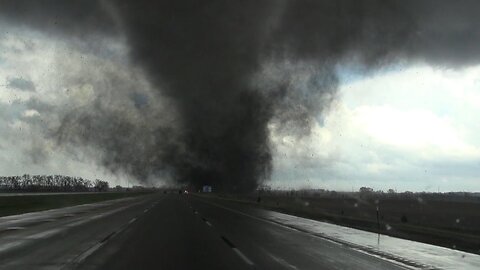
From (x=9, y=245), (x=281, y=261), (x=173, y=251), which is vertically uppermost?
(x=281, y=261)

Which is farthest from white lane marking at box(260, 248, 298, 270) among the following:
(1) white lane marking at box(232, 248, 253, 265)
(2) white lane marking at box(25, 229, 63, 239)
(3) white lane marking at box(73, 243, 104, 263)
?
(2) white lane marking at box(25, 229, 63, 239)

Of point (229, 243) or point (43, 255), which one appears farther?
point (229, 243)

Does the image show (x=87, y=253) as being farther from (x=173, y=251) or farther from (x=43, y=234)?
(x=43, y=234)

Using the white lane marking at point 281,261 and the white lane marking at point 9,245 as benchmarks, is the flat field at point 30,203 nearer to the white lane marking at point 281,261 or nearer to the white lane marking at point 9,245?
the white lane marking at point 9,245

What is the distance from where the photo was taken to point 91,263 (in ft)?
36.6

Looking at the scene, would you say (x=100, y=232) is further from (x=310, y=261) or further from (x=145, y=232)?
(x=310, y=261)

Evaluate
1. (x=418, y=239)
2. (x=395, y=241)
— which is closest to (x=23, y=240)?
(x=395, y=241)

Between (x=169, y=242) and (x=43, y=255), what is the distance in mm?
4437

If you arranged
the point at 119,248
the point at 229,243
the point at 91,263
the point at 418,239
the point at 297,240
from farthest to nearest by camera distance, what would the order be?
the point at 418,239 < the point at 297,240 < the point at 229,243 < the point at 119,248 < the point at 91,263

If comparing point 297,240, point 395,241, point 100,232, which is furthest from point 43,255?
point 395,241

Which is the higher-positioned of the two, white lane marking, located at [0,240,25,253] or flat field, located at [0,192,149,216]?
flat field, located at [0,192,149,216]

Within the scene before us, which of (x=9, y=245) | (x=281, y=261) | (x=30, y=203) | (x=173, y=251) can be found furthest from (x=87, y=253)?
(x=30, y=203)

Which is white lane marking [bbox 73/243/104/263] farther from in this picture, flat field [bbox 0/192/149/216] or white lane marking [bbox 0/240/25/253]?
flat field [bbox 0/192/149/216]

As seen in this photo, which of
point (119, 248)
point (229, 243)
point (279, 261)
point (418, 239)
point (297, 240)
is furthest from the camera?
point (418, 239)
